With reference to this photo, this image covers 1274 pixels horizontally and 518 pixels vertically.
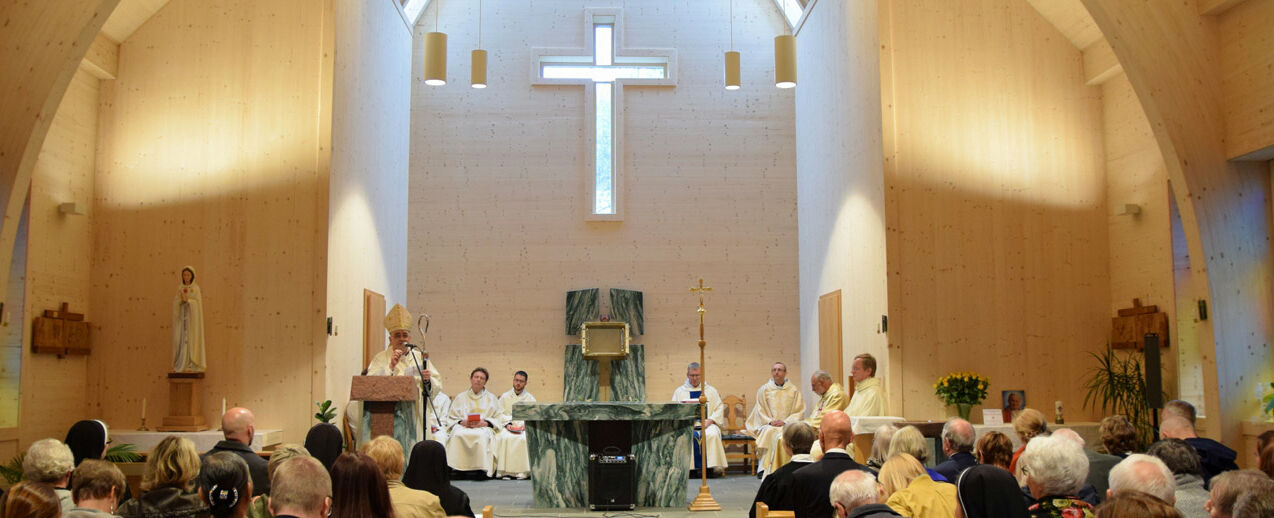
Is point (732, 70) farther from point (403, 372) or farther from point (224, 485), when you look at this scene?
point (224, 485)

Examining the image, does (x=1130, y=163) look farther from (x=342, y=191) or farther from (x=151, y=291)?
(x=151, y=291)

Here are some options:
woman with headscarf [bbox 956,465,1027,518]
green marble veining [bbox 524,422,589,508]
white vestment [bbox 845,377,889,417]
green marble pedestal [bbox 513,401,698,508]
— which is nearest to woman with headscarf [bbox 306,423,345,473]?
green marble pedestal [bbox 513,401,698,508]

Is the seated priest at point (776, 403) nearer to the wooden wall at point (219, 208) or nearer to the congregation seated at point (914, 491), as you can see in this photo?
the wooden wall at point (219, 208)

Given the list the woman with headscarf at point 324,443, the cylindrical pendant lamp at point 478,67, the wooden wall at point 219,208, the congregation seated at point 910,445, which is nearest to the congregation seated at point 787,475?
the congregation seated at point 910,445

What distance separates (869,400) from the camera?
982 cm

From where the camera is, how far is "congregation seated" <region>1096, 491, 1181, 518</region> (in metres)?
2.78

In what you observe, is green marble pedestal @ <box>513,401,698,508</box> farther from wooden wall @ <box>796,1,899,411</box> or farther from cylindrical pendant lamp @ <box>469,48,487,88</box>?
cylindrical pendant lamp @ <box>469,48,487,88</box>

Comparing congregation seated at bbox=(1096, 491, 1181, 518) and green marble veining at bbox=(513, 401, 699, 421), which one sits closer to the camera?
congregation seated at bbox=(1096, 491, 1181, 518)

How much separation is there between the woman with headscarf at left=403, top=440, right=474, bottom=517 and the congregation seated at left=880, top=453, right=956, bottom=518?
1.89 m

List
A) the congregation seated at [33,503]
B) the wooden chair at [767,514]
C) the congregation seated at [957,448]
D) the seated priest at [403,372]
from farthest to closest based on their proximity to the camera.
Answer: the seated priest at [403,372] → the congregation seated at [957,448] → the wooden chair at [767,514] → the congregation seated at [33,503]

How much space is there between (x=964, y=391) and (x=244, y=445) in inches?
243

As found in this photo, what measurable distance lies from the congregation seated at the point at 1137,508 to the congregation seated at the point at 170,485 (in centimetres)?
313

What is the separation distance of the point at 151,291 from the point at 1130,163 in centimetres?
867

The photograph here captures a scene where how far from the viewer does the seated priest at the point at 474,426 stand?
1212 centimetres
